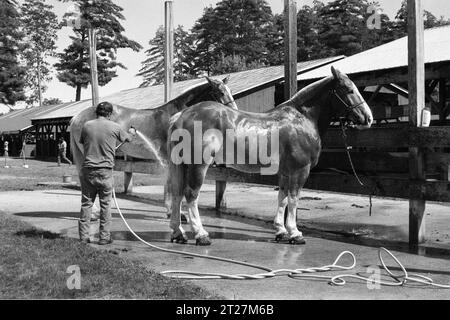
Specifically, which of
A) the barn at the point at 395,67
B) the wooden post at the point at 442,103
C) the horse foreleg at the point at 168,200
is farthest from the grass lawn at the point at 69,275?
the wooden post at the point at 442,103

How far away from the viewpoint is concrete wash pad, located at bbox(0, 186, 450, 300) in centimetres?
484

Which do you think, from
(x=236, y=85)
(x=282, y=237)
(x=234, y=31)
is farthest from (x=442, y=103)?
(x=234, y=31)

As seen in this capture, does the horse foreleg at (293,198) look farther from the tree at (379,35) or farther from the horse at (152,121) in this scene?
the tree at (379,35)

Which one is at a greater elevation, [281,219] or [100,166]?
[100,166]

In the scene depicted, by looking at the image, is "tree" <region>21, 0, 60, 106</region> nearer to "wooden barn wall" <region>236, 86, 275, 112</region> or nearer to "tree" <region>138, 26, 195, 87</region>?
"tree" <region>138, 26, 195, 87</region>

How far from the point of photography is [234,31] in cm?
6919

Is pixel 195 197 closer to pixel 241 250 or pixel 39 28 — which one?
pixel 241 250

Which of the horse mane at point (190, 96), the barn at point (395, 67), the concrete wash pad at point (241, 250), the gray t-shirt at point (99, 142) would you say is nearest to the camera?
the concrete wash pad at point (241, 250)

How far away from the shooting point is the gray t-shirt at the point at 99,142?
23.2ft

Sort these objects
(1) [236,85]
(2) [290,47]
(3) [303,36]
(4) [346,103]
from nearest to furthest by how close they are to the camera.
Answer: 1. (4) [346,103]
2. (2) [290,47]
3. (1) [236,85]
4. (3) [303,36]

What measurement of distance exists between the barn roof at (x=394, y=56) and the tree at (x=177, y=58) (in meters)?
55.2

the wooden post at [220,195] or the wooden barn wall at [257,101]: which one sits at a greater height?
the wooden barn wall at [257,101]

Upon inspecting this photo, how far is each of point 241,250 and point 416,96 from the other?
10.6 ft
